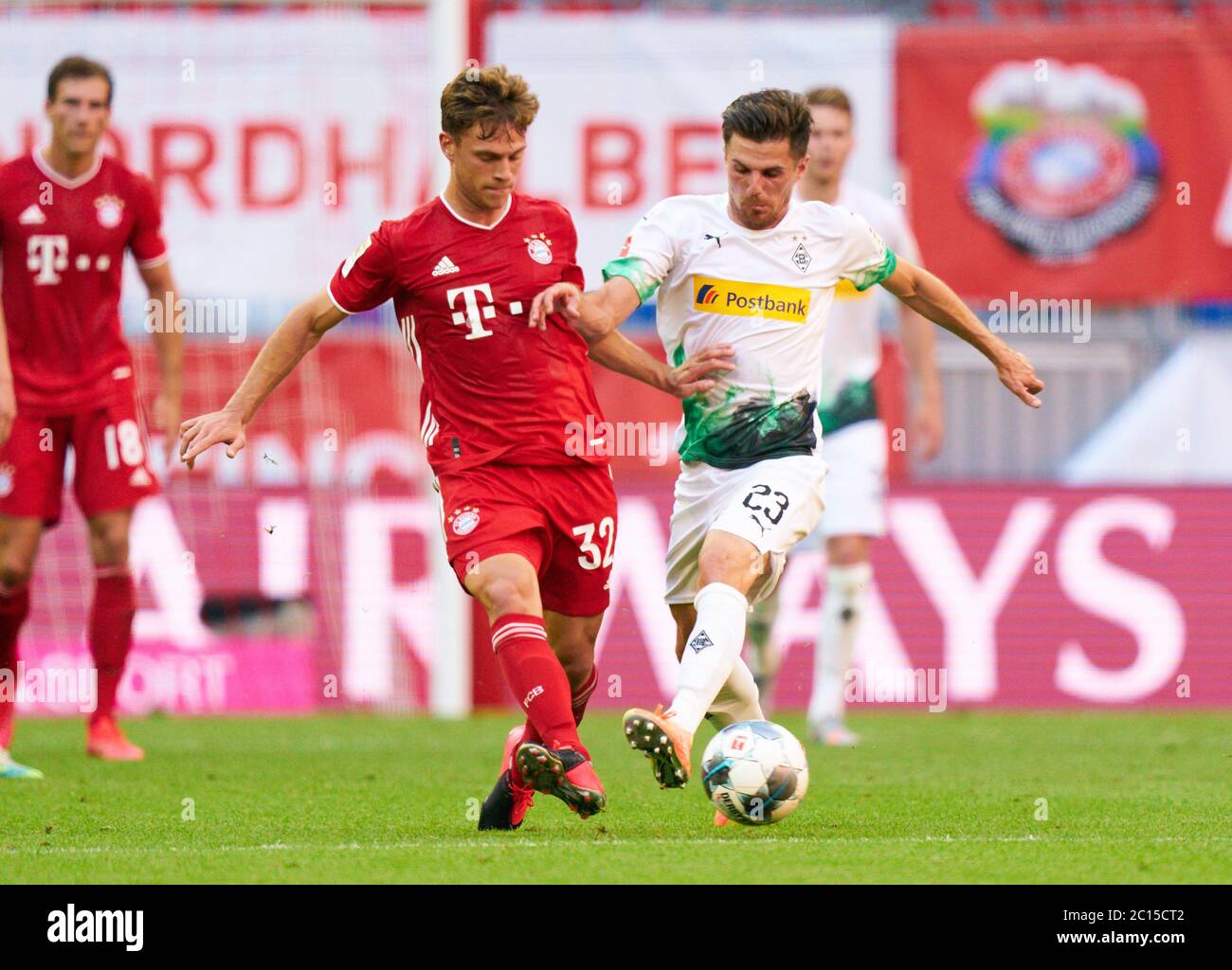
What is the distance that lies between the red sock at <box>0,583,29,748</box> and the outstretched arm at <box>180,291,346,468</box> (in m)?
2.50

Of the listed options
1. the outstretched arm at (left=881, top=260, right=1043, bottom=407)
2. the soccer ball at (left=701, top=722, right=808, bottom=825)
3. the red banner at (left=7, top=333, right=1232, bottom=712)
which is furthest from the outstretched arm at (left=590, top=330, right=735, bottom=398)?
the red banner at (left=7, top=333, right=1232, bottom=712)

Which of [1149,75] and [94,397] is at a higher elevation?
[1149,75]

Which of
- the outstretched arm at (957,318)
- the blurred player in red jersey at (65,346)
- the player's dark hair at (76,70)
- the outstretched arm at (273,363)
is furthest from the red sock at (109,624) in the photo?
the outstretched arm at (957,318)

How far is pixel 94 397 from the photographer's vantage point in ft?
27.2

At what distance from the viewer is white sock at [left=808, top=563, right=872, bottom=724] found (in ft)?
30.2

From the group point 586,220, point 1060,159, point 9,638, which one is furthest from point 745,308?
point 1060,159

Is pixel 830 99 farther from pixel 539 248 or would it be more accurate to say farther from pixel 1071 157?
pixel 1071 157

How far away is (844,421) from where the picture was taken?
9.10 meters

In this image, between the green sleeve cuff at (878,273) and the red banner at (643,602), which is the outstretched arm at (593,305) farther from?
the red banner at (643,602)

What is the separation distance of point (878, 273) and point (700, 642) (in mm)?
1365
